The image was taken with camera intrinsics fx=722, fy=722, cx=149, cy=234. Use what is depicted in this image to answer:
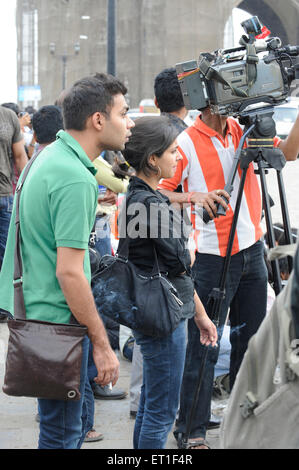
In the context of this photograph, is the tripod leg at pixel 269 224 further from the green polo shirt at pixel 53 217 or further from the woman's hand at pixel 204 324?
the green polo shirt at pixel 53 217

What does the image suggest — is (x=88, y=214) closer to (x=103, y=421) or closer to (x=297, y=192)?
(x=103, y=421)

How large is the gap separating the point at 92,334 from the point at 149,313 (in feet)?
1.15

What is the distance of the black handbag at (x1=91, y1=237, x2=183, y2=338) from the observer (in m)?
2.70

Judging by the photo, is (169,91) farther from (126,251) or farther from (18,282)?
(18,282)

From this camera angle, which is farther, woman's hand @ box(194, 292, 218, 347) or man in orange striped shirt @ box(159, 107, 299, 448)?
man in orange striped shirt @ box(159, 107, 299, 448)

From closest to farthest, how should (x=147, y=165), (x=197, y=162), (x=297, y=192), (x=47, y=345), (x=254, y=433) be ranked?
(x=254, y=433) < (x=47, y=345) < (x=147, y=165) < (x=197, y=162) < (x=297, y=192)

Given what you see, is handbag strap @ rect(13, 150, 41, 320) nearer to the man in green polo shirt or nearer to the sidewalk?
the man in green polo shirt

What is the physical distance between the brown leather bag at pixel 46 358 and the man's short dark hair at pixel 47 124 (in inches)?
86.3

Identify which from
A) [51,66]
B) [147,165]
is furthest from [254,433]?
[51,66]

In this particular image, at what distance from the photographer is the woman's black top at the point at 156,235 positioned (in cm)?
273

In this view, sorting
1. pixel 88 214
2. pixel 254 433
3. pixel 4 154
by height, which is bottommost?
pixel 4 154

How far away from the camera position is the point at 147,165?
2.88 metres

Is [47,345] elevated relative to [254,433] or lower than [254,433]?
lower

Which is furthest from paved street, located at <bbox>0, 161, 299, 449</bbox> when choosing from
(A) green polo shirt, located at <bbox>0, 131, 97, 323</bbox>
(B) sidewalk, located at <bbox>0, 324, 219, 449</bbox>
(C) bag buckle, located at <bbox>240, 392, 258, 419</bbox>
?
(C) bag buckle, located at <bbox>240, 392, 258, 419</bbox>
